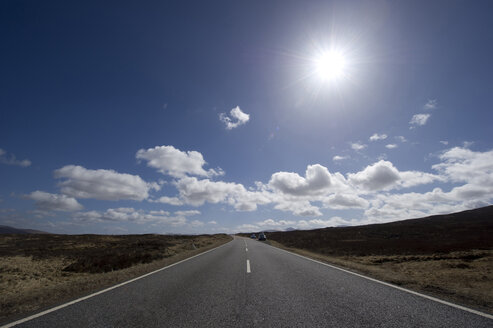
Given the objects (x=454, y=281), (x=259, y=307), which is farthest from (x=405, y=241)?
(x=259, y=307)

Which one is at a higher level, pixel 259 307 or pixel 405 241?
pixel 405 241

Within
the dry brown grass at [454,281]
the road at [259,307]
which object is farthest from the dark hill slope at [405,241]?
the road at [259,307]

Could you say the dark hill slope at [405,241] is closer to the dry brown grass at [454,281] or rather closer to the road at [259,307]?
the dry brown grass at [454,281]

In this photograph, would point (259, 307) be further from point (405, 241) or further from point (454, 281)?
point (405, 241)

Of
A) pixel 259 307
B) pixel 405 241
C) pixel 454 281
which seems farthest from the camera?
pixel 405 241

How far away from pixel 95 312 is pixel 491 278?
13.8 metres

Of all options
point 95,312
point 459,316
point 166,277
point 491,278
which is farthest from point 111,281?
point 491,278

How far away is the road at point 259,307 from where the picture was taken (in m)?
4.26

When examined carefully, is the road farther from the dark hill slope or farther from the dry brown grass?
the dark hill slope

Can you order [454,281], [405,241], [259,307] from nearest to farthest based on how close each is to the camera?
1. [259,307]
2. [454,281]
3. [405,241]

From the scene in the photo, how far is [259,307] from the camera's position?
16.8 feet

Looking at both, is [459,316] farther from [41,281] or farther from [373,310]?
[41,281]

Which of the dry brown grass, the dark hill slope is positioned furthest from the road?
the dark hill slope

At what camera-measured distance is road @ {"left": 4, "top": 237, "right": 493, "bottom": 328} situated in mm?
4262
